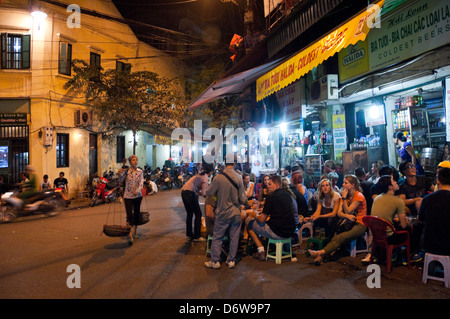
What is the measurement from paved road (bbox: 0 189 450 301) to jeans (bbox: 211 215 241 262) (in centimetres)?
26

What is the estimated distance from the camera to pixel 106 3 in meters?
18.2

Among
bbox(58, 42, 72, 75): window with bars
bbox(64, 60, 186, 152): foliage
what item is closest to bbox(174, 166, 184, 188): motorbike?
bbox(64, 60, 186, 152): foliage

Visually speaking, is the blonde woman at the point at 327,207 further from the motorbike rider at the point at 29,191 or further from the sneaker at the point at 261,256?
the motorbike rider at the point at 29,191

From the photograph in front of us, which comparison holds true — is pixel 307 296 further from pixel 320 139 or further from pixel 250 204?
pixel 320 139

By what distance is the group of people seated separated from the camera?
4.27m

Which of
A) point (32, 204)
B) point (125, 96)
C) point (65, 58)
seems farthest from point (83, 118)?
point (32, 204)

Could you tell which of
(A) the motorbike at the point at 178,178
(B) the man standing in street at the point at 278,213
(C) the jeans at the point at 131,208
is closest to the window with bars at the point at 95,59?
(A) the motorbike at the point at 178,178

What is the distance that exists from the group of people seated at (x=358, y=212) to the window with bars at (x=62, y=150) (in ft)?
41.7

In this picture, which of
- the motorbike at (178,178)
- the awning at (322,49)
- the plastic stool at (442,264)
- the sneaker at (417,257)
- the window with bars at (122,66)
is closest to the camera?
the plastic stool at (442,264)

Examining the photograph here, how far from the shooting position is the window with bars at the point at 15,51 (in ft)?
47.0

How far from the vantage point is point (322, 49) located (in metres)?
5.67

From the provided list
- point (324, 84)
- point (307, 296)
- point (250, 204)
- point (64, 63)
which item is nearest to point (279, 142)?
point (324, 84)

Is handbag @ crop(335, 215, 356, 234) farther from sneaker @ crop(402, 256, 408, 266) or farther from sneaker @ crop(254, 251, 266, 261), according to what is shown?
sneaker @ crop(254, 251, 266, 261)
